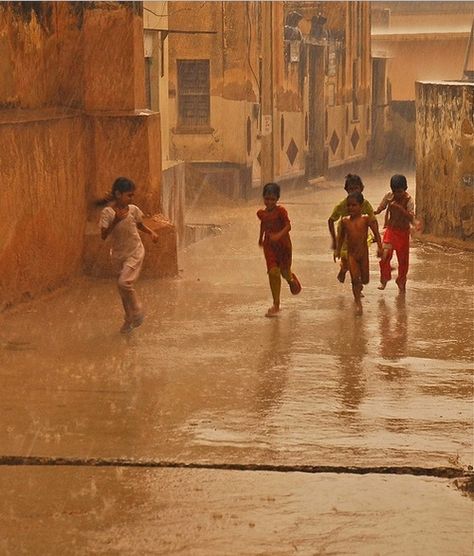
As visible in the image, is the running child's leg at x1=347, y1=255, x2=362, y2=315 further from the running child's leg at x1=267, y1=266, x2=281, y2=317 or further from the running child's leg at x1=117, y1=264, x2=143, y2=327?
the running child's leg at x1=117, y1=264, x2=143, y2=327

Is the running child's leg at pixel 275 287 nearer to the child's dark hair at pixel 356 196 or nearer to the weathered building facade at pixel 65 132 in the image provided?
the child's dark hair at pixel 356 196

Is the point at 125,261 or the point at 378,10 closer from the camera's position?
the point at 125,261

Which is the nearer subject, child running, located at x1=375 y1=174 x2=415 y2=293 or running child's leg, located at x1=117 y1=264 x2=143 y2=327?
running child's leg, located at x1=117 y1=264 x2=143 y2=327

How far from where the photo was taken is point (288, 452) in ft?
20.0

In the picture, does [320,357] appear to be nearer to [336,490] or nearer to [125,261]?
[125,261]

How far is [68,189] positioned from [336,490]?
6.51 meters

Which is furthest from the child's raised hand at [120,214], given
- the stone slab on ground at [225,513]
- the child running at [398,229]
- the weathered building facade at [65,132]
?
the stone slab on ground at [225,513]

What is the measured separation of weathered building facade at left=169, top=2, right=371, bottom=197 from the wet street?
12062 mm

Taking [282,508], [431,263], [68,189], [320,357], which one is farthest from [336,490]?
[431,263]

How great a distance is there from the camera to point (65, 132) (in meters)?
11.5

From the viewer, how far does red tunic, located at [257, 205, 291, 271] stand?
10109 mm

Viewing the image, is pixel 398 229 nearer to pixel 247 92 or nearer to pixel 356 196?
pixel 356 196

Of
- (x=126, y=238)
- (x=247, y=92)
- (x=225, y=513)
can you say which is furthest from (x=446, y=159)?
(x=225, y=513)

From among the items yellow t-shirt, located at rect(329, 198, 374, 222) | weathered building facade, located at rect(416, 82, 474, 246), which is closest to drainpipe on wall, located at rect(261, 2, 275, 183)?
weathered building facade, located at rect(416, 82, 474, 246)
